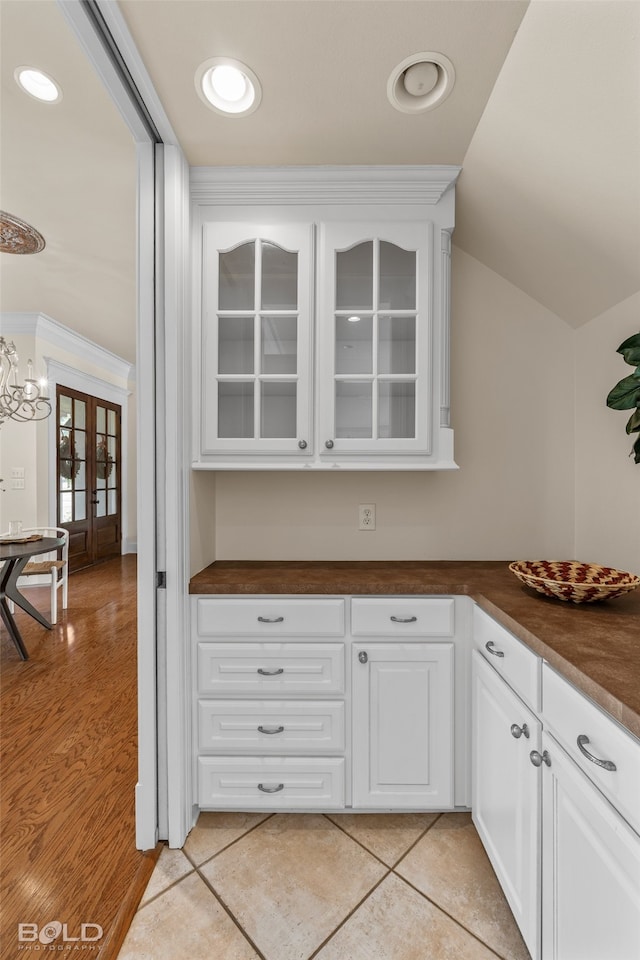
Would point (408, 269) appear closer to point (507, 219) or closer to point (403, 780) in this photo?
point (507, 219)

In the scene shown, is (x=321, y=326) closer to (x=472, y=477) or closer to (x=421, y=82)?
(x=421, y=82)

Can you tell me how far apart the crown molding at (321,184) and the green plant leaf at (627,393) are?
0.97 metres

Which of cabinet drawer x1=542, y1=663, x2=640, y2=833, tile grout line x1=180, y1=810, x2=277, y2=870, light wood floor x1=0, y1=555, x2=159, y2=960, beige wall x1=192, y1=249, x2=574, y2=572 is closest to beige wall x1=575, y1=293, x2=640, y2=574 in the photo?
beige wall x1=192, y1=249, x2=574, y2=572

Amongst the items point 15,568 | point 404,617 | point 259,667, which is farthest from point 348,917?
point 15,568

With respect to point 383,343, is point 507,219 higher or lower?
higher

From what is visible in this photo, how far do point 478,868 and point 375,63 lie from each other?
249cm

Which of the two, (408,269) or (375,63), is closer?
(375,63)

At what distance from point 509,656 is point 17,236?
10.3 ft

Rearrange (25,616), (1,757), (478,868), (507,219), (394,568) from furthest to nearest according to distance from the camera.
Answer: (25,616) → (1,757) → (394,568) → (507,219) → (478,868)

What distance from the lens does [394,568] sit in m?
1.85

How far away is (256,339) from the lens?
5.65 ft

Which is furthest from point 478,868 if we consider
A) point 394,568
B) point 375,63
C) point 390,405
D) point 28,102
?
point 28,102

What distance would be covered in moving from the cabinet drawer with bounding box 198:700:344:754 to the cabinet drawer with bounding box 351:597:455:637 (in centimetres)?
30

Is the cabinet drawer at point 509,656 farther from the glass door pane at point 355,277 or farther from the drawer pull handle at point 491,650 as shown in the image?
the glass door pane at point 355,277
